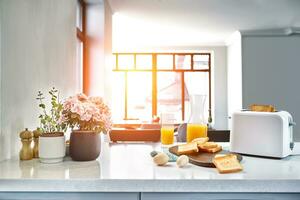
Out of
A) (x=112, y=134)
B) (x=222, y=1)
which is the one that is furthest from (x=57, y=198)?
(x=222, y=1)

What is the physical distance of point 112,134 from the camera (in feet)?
13.2

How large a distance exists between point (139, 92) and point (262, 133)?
6840mm

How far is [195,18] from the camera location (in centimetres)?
545

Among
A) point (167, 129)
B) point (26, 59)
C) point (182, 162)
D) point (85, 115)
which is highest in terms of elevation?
point (26, 59)

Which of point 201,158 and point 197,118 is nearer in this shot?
point 201,158

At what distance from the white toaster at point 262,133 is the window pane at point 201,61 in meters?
6.84

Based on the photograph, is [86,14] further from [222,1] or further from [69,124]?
[69,124]

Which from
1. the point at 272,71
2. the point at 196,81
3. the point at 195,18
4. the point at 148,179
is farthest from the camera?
the point at 196,81

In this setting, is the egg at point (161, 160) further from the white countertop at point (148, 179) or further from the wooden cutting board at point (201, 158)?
the wooden cutting board at point (201, 158)

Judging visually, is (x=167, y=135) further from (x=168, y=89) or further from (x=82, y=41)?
(x=168, y=89)

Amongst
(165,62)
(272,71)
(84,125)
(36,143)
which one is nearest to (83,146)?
(84,125)

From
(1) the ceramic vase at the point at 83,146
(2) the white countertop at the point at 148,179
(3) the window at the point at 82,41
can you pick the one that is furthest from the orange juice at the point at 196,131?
(3) the window at the point at 82,41

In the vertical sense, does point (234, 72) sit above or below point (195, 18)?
below

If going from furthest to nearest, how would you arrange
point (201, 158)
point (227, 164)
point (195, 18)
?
point (195, 18)
point (201, 158)
point (227, 164)
